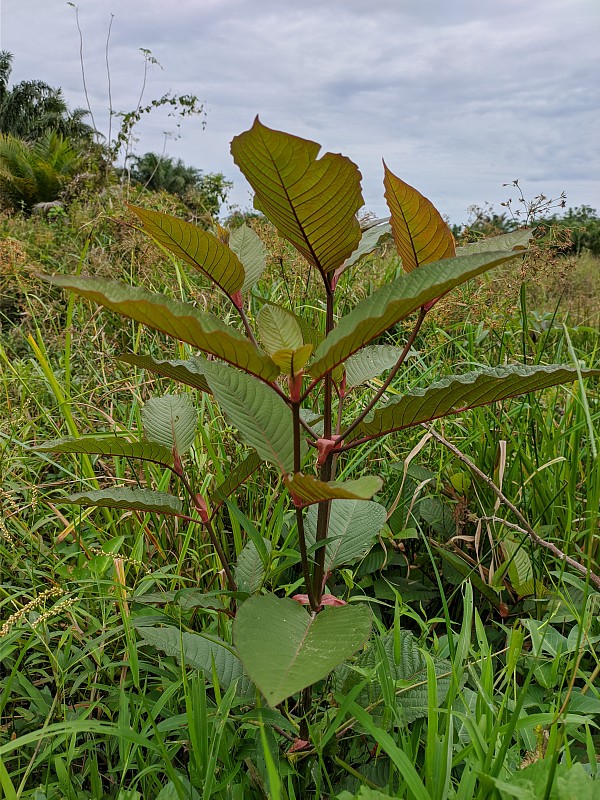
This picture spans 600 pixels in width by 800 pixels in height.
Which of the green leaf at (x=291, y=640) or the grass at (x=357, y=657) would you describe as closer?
the green leaf at (x=291, y=640)

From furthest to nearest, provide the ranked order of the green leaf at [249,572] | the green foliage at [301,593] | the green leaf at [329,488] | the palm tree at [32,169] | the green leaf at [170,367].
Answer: the palm tree at [32,169]
the green leaf at [249,572]
the green leaf at [170,367]
the green foliage at [301,593]
the green leaf at [329,488]

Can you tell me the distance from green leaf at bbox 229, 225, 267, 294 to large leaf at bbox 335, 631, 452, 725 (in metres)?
0.60

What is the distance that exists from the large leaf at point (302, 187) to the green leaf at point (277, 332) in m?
0.09

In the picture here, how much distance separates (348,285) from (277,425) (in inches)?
→ 102

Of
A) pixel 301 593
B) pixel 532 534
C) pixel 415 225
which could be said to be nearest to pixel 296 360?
pixel 415 225

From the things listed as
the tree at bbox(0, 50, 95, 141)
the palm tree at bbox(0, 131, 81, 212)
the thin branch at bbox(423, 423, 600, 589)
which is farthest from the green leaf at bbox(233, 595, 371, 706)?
the tree at bbox(0, 50, 95, 141)

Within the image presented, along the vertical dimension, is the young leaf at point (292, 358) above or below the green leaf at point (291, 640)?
above

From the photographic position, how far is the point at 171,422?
107 cm

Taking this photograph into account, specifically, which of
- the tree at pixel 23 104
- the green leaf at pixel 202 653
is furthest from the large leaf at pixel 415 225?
the tree at pixel 23 104

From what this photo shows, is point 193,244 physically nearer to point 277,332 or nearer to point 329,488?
point 277,332

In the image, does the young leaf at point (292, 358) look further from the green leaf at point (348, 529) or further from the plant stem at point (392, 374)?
the green leaf at point (348, 529)

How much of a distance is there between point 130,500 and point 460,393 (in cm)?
51

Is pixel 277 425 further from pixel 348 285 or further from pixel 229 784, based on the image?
pixel 348 285

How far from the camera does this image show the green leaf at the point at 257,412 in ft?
2.43
